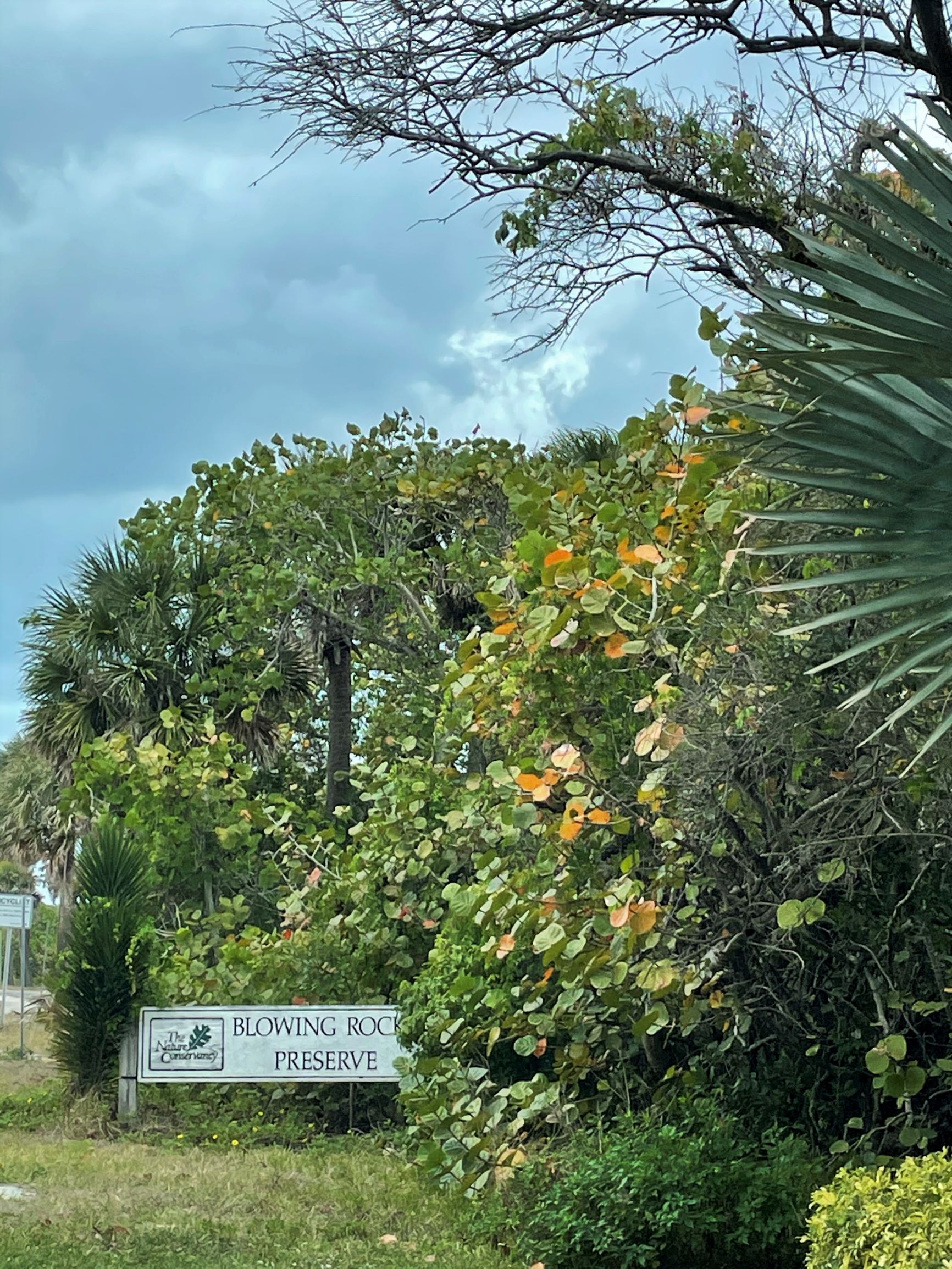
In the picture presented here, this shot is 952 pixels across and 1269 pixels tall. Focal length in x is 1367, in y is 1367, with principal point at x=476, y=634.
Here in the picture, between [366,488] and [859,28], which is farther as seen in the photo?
[366,488]

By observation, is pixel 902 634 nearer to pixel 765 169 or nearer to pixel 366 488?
pixel 765 169

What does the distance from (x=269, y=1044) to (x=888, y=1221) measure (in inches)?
240

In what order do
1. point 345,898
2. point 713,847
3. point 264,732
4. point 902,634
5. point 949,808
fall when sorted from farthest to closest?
point 264,732
point 345,898
point 713,847
point 949,808
point 902,634

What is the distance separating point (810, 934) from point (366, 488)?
8.36 m

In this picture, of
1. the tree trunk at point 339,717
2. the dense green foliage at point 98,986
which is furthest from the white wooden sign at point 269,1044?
the tree trunk at point 339,717

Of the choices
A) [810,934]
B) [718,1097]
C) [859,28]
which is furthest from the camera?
[859,28]

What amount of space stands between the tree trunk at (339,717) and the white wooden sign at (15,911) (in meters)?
6.60

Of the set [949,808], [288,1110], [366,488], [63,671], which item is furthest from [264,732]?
[949,808]

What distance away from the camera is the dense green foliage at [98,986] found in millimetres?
10422

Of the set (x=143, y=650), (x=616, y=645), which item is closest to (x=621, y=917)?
(x=616, y=645)

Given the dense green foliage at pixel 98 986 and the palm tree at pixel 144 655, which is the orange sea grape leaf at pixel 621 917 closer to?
the dense green foliage at pixel 98 986

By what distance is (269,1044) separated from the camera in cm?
970

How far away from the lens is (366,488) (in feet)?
44.9

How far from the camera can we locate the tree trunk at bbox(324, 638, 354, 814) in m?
15.2
